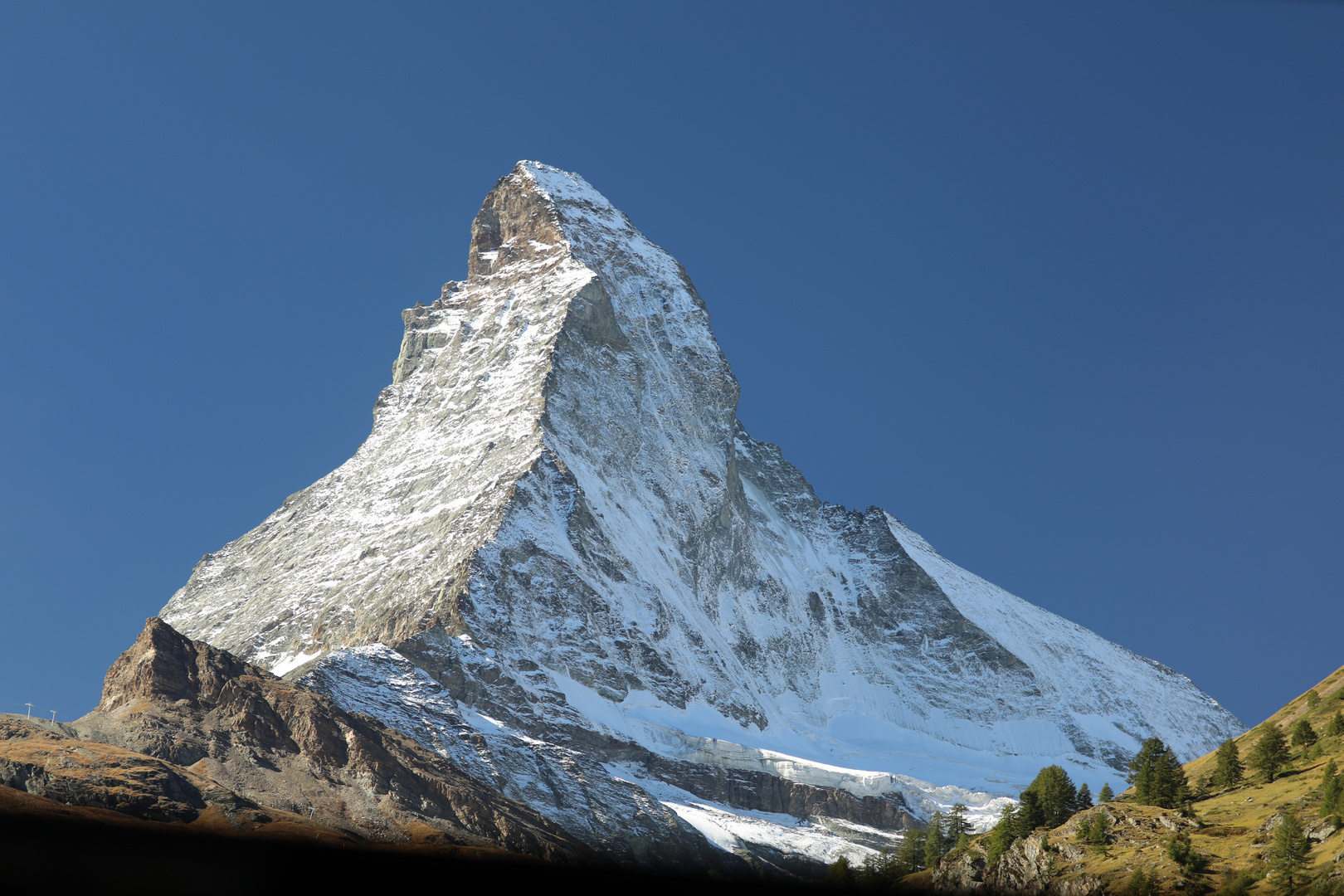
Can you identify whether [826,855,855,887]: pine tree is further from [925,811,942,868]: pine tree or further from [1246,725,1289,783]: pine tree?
[1246,725,1289,783]: pine tree

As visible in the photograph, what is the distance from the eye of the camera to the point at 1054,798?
104m

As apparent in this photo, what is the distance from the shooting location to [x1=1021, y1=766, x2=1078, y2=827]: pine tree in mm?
102438

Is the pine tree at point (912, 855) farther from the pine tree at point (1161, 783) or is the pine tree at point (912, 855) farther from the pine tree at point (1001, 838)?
the pine tree at point (1161, 783)

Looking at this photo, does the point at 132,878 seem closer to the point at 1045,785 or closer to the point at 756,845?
the point at 1045,785

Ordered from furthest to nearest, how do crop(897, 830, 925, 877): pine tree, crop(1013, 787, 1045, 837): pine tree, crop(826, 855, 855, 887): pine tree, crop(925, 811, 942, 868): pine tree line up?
1. crop(897, 830, 925, 877): pine tree
2. crop(925, 811, 942, 868): pine tree
3. crop(826, 855, 855, 887): pine tree
4. crop(1013, 787, 1045, 837): pine tree

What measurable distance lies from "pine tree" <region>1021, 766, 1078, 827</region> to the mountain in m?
5.03

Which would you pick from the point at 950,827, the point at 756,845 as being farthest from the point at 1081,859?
the point at 756,845

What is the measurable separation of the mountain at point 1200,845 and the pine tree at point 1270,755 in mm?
394

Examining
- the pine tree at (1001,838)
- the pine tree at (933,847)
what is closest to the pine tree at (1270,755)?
the pine tree at (1001,838)

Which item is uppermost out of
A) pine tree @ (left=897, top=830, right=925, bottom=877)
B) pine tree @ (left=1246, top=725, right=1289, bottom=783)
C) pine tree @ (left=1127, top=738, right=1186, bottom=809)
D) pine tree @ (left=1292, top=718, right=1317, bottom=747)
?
pine tree @ (left=1292, top=718, right=1317, bottom=747)

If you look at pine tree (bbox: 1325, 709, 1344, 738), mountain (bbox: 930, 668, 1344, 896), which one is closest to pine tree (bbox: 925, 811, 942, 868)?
mountain (bbox: 930, 668, 1344, 896)

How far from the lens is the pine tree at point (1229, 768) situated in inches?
3674

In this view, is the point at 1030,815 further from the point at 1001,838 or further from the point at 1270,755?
the point at 1270,755

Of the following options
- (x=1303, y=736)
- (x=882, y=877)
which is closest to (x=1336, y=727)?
(x=1303, y=736)
